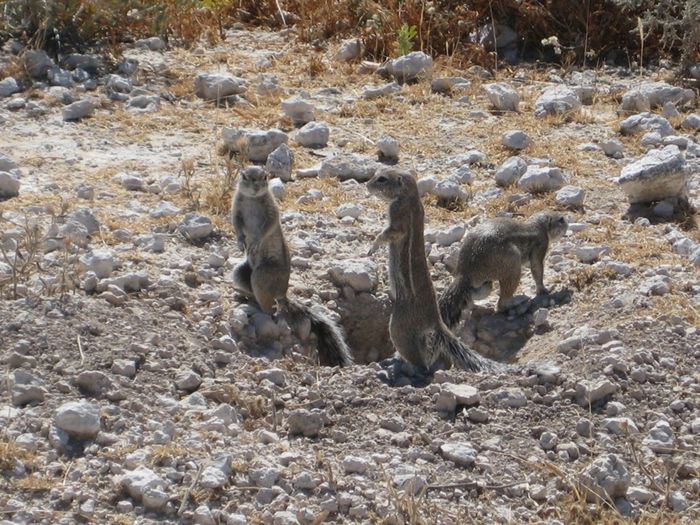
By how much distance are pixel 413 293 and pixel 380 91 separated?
4220 mm

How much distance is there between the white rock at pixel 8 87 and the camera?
1126cm

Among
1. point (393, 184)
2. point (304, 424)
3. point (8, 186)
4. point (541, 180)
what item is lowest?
point (541, 180)

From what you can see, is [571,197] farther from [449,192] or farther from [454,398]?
[454,398]

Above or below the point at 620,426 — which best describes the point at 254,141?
below

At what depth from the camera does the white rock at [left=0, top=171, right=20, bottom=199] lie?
9383mm

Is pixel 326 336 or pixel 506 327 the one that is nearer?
pixel 326 336

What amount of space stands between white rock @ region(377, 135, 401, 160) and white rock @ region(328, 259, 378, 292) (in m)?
1.87

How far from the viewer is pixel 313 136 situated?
35.5ft

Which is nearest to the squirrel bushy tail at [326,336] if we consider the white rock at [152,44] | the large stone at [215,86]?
the large stone at [215,86]

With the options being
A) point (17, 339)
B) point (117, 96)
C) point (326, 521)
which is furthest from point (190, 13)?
point (326, 521)

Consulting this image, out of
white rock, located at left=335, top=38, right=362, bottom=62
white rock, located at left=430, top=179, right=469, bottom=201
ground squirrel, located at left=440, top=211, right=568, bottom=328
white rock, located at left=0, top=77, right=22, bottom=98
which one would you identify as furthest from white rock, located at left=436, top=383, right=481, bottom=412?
white rock, located at left=335, top=38, right=362, bottom=62

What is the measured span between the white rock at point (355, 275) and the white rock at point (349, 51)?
415 centimetres

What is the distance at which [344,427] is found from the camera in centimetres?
676

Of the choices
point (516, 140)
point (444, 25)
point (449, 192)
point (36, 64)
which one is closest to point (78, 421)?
point (449, 192)
